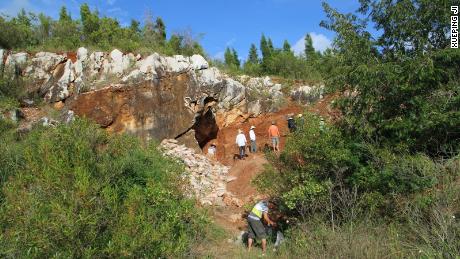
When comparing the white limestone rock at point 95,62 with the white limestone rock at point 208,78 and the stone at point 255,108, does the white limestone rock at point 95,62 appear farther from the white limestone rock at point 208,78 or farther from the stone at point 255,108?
the stone at point 255,108

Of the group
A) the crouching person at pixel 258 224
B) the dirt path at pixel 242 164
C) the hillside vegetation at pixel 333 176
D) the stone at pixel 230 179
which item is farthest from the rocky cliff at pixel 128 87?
the crouching person at pixel 258 224

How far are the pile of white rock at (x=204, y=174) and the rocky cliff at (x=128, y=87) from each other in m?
0.78

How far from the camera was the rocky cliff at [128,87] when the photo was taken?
52.6 ft

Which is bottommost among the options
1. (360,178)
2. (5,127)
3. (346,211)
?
(346,211)

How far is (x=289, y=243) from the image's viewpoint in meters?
7.28

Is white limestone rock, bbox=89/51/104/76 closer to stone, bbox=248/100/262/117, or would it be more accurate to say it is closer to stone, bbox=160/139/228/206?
stone, bbox=160/139/228/206

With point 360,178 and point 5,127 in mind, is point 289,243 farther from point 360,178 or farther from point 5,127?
point 5,127

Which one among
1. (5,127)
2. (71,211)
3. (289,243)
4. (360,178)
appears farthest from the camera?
(5,127)

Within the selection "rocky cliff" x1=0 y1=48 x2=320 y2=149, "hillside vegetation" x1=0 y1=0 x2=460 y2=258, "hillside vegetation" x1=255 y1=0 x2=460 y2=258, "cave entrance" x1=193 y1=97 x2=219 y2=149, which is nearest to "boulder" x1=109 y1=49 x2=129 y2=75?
"rocky cliff" x1=0 y1=48 x2=320 y2=149

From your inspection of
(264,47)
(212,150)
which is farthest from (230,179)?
(264,47)

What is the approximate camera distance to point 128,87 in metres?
16.3

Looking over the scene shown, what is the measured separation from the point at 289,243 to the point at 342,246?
200 cm

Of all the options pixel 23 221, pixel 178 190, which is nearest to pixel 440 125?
pixel 178 190

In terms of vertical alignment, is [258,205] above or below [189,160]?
below
